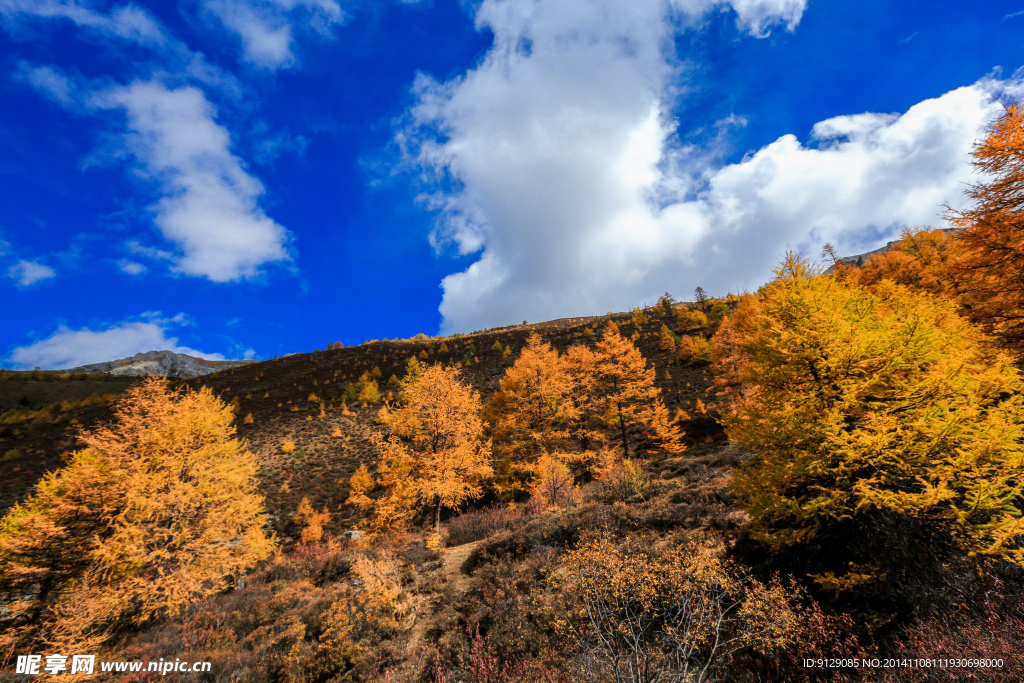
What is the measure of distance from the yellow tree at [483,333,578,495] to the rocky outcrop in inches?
4278

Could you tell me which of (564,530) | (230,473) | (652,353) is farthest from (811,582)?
(652,353)

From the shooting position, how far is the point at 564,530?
11469 millimetres

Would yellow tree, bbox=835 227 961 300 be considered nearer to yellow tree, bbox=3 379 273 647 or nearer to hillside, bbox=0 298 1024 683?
hillside, bbox=0 298 1024 683

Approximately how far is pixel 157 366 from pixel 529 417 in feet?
479

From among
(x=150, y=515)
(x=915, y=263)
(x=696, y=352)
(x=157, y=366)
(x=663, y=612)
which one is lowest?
(x=663, y=612)

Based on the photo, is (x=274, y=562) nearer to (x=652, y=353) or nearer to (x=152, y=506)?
(x=152, y=506)

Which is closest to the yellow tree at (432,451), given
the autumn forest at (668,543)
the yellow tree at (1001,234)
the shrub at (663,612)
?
the autumn forest at (668,543)

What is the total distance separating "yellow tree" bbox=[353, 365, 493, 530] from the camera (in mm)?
14945

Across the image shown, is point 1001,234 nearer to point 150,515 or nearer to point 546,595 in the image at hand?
point 546,595

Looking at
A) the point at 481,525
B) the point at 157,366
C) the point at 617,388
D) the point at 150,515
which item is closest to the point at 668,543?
the point at 481,525

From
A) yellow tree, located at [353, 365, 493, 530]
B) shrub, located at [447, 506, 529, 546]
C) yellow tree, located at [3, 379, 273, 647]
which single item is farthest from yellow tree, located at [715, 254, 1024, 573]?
yellow tree, located at [3, 379, 273, 647]

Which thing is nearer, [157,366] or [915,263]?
[915,263]

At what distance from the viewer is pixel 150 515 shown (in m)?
11.6

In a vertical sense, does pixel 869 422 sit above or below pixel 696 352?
below
